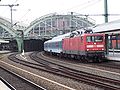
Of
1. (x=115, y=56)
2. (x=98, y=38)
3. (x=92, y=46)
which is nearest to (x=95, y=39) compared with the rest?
(x=98, y=38)

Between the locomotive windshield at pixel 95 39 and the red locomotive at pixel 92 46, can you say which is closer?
the red locomotive at pixel 92 46

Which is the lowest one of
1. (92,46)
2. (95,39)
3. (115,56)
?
(115,56)

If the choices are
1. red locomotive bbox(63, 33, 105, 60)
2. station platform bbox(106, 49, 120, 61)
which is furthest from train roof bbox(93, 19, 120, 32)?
station platform bbox(106, 49, 120, 61)

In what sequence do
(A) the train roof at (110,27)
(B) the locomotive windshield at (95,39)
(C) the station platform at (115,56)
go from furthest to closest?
(B) the locomotive windshield at (95,39)
(C) the station platform at (115,56)
(A) the train roof at (110,27)

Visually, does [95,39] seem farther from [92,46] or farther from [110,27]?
[110,27]

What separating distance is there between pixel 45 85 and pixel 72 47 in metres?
19.0

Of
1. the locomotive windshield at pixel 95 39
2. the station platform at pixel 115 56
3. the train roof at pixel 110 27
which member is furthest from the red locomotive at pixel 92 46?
the station platform at pixel 115 56

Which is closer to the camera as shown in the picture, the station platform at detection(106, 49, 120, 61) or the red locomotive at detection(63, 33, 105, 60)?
the red locomotive at detection(63, 33, 105, 60)

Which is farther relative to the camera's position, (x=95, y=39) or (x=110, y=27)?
(x=95, y=39)

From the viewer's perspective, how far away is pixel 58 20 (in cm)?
11244

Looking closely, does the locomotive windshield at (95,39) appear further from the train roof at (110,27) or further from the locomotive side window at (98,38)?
the train roof at (110,27)

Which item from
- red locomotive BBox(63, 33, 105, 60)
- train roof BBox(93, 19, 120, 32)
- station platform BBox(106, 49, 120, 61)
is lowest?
station platform BBox(106, 49, 120, 61)

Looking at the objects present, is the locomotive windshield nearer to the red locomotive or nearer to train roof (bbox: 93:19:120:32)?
the red locomotive

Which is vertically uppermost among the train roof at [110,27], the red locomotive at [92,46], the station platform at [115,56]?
the train roof at [110,27]
